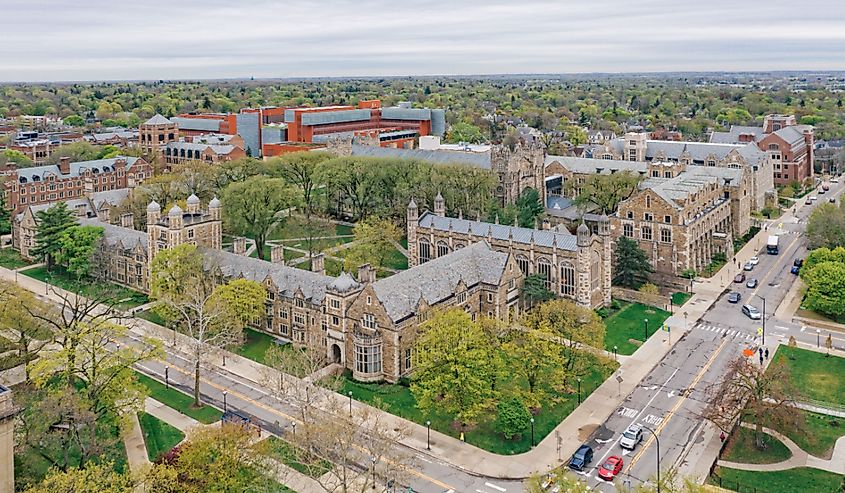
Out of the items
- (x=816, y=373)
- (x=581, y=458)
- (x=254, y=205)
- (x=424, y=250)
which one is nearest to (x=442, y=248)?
(x=424, y=250)

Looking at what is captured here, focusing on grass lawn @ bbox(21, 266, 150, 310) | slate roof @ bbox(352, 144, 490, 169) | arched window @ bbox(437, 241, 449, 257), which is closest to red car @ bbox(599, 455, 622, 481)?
arched window @ bbox(437, 241, 449, 257)

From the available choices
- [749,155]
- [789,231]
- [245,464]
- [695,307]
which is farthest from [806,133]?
[245,464]

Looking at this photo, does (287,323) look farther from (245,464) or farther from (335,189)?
(335,189)

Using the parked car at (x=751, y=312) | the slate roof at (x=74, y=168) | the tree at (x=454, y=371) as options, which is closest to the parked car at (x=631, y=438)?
the tree at (x=454, y=371)

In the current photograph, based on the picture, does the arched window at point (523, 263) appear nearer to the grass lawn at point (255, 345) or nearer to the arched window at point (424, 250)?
the arched window at point (424, 250)

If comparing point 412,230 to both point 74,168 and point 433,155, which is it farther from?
point 74,168

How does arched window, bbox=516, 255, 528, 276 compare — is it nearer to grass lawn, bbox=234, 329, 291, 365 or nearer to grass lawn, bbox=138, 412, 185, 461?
grass lawn, bbox=234, 329, 291, 365
